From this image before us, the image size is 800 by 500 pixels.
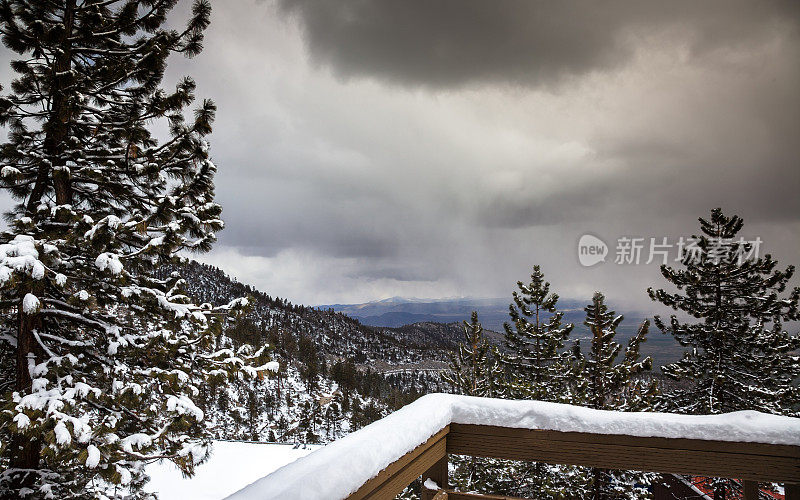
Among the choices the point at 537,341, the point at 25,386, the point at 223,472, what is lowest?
the point at 223,472

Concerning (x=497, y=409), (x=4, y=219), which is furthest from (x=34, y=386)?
(x=497, y=409)

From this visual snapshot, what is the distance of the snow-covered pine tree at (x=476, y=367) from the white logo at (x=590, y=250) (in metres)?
5.91

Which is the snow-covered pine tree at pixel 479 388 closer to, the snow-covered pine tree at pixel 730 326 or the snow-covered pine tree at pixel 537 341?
the snow-covered pine tree at pixel 537 341

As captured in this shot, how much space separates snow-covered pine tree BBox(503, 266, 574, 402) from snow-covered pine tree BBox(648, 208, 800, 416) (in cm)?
339

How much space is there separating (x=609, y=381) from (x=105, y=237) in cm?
1345

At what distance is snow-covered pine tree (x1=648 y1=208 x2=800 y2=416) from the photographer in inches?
472

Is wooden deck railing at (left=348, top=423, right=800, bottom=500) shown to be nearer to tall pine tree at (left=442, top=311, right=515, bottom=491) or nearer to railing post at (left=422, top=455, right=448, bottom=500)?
railing post at (left=422, top=455, right=448, bottom=500)

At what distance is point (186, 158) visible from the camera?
566 cm

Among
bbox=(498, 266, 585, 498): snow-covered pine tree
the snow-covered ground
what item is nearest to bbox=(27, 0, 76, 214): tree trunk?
bbox=(498, 266, 585, 498): snow-covered pine tree

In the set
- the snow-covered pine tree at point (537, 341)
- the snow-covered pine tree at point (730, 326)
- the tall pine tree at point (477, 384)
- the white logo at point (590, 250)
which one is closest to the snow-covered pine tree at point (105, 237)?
the tall pine tree at point (477, 384)

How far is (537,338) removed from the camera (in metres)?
15.1

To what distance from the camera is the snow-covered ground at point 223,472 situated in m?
28.4

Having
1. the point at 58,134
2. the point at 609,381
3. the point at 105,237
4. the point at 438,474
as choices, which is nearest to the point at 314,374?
the point at 609,381

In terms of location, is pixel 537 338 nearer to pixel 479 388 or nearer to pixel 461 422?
pixel 479 388
